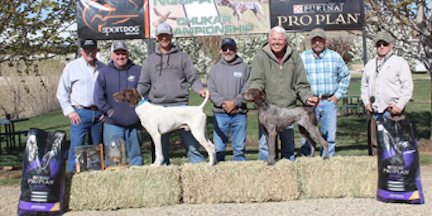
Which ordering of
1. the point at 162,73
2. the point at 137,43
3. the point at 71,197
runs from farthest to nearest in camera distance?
the point at 137,43 < the point at 162,73 < the point at 71,197

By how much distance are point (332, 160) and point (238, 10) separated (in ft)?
11.2

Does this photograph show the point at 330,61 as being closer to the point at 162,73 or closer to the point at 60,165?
the point at 162,73

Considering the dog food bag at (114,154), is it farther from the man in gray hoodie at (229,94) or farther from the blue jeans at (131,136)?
the man in gray hoodie at (229,94)

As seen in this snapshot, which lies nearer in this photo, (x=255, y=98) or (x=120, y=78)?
(x=255, y=98)

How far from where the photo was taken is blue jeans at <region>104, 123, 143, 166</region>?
5.12 metres

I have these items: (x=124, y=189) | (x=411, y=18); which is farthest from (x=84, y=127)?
(x=411, y=18)

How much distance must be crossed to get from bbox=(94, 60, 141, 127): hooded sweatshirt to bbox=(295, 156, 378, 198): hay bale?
245 centimetres

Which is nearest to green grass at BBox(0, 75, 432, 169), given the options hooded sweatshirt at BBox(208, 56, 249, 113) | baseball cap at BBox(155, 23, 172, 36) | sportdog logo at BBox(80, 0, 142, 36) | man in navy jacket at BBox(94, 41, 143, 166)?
man in navy jacket at BBox(94, 41, 143, 166)

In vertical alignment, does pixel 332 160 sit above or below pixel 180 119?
below

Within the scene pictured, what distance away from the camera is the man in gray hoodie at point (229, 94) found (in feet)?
17.6

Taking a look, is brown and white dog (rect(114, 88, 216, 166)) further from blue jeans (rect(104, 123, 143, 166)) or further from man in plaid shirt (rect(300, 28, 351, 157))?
man in plaid shirt (rect(300, 28, 351, 157))

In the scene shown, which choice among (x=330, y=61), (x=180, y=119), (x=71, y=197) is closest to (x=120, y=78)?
(x=180, y=119)

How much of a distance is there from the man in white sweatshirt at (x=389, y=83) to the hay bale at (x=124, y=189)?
3.25 meters

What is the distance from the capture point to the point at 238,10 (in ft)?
22.1
